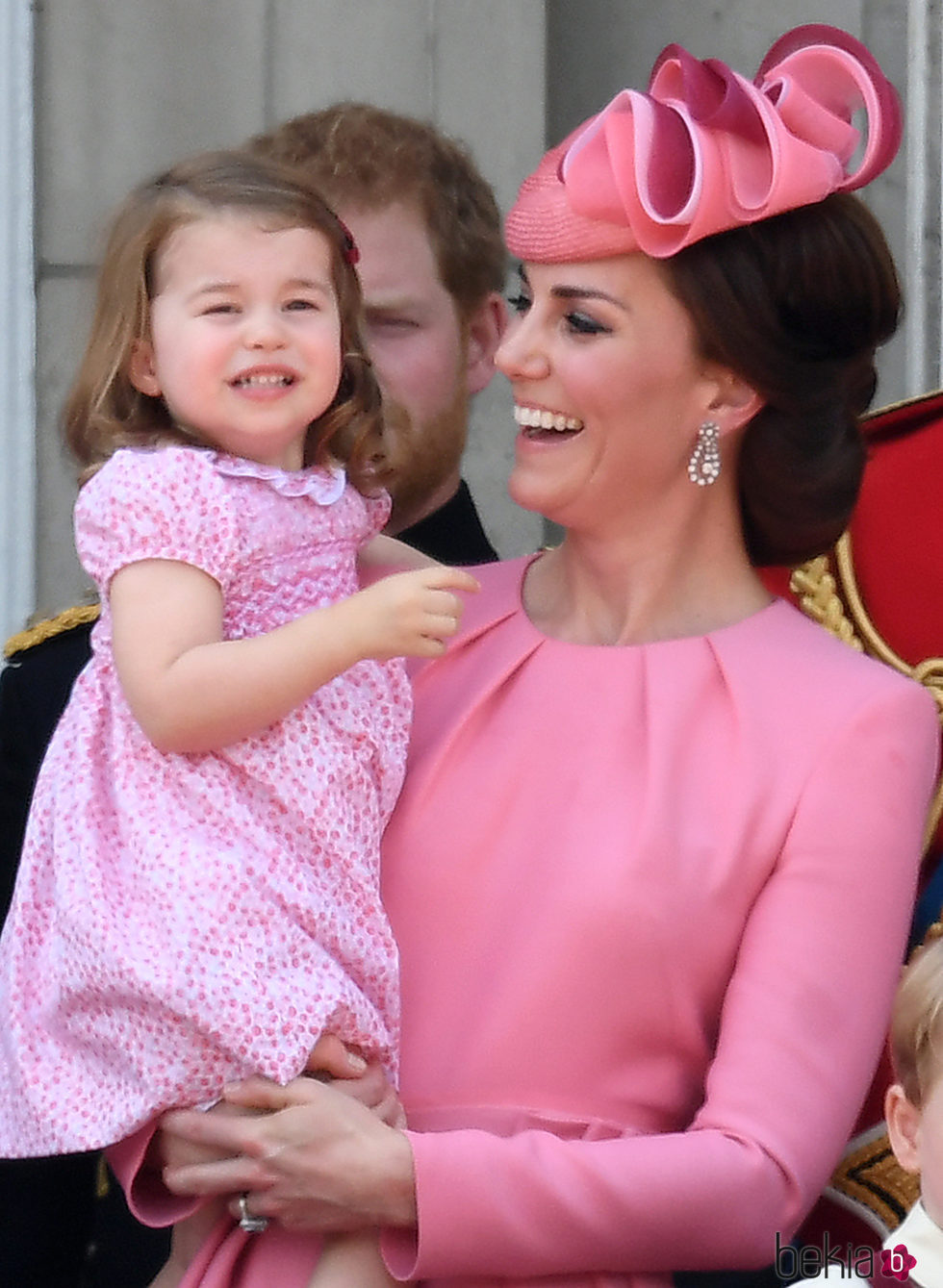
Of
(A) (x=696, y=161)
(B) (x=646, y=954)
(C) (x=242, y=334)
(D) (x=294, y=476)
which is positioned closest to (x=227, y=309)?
(C) (x=242, y=334)

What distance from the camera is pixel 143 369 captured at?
2186 mm

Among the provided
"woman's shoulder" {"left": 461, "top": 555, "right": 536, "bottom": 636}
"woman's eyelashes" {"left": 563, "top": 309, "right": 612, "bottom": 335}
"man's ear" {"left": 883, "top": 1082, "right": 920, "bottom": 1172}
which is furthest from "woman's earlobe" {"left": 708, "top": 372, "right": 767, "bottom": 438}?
"man's ear" {"left": 883, "top": 1082, "right": 920, "bottom": 1172}

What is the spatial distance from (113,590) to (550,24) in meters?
2.08

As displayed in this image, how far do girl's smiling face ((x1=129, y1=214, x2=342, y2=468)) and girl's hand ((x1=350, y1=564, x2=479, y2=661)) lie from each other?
0.22 meters

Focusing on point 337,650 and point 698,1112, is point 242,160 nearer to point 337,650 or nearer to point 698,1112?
point 337,650

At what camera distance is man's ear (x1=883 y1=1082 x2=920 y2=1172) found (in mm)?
1834

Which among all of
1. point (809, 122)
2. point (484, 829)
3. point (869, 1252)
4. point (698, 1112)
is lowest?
point (869, 1252)

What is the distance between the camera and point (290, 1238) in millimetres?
2098

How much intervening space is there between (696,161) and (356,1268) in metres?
1.05

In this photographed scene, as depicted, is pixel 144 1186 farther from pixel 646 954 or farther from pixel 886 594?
pixel 886 594

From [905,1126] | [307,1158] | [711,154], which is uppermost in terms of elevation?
[711,154]

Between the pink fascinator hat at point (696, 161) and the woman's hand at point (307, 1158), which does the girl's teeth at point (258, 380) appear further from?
the woman's hand at point (307, 1158)

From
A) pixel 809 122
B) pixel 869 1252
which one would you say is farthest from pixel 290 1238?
pixel 809 122

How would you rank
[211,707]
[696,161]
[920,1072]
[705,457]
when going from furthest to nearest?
[705,457] < [696,161] < [211,707] < [920,1072]
